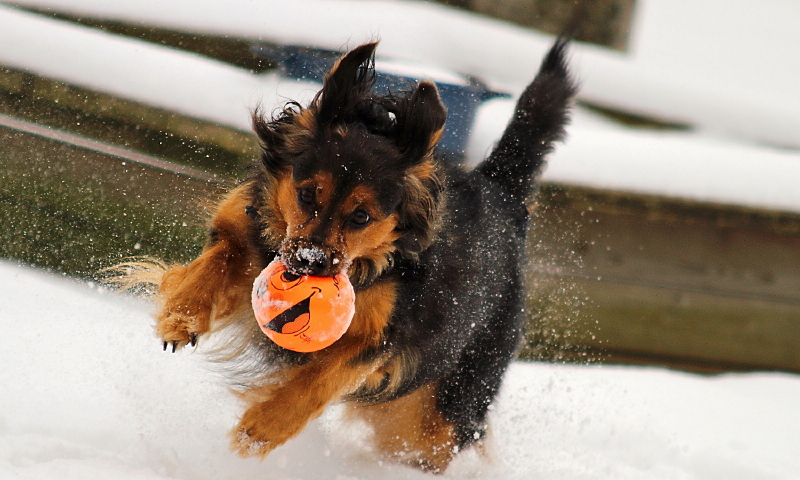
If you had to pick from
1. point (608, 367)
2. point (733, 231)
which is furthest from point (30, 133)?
point (733, 231)

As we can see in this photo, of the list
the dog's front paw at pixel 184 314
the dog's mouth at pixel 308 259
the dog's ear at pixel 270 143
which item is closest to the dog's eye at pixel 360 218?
the dog's mouth at pixel 308 259

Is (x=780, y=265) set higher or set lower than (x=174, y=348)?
lower

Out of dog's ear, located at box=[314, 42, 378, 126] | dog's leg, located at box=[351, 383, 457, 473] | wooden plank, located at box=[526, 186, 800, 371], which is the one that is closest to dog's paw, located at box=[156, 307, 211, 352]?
dog's ear, located at box=[314, 42, 378, 126]

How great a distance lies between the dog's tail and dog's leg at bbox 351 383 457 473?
110cm

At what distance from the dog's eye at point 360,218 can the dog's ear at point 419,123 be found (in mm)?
272

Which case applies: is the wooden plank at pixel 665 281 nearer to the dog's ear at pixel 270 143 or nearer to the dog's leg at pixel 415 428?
the dog's leg at pixel 415 428

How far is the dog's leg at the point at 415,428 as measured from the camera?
10.2 ft

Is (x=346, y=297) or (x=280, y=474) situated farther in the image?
(x=280, y=474)

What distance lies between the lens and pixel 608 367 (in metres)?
4.48

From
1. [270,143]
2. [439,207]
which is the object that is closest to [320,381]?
[439,207]

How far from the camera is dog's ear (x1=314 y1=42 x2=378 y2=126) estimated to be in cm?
228

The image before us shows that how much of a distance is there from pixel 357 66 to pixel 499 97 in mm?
2623

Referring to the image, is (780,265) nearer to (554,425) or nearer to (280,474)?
(554,425)

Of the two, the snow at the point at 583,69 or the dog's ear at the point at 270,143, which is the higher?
the dog's ear at the point at 270,143
